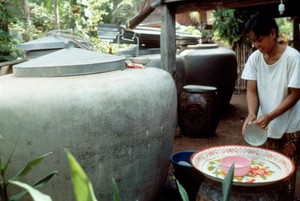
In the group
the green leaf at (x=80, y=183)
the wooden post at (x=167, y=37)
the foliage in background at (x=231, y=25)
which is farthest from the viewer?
the foliage in background at (x=231, y=25)

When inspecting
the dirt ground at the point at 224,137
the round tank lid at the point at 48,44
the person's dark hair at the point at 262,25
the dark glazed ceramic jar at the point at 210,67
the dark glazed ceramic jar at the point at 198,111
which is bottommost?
the dirt ground at the point at 224,137

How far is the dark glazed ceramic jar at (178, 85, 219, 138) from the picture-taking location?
5113mm

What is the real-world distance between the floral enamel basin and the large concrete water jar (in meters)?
0.46

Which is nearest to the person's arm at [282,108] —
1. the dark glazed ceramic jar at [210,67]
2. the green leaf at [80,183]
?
the green leaf at [80,183]

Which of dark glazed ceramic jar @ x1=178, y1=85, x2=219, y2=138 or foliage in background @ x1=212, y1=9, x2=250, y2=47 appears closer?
dark glazed ceramic jar @ x1=178, y1=85, x2=219, y2=138

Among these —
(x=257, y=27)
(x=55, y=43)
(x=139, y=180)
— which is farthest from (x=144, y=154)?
(x=55, y=43)

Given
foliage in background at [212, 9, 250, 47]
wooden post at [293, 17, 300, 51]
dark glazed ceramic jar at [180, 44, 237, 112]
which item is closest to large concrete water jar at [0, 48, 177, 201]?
dark glazed ceramic jar at [180, 44, 237, 112]

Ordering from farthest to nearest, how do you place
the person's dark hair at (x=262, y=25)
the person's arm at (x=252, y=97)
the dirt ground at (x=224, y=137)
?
the dirt ground at (x=224, y=137) < the person's arm at (x=252, y=97) < the person's dark hair at (x=262, y=25)

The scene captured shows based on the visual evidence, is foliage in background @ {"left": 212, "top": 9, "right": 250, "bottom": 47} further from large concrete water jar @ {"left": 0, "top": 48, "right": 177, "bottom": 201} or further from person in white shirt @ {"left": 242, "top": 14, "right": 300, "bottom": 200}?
large concrete water jar @ {"left": 0, "top": 48, "right": 177, "bottom": 201}

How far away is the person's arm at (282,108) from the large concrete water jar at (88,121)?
0.71m

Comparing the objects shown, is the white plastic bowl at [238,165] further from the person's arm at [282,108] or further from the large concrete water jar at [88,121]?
the large concrete water jar at [88,121]

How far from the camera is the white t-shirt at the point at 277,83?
2.28m

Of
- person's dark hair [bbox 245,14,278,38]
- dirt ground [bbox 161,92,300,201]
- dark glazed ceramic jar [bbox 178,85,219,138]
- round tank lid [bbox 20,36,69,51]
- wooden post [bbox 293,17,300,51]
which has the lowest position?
dirt ground [bbox 161,92,300,201]

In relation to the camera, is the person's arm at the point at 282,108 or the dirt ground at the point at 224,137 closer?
the person's arm at the point at 282,108
